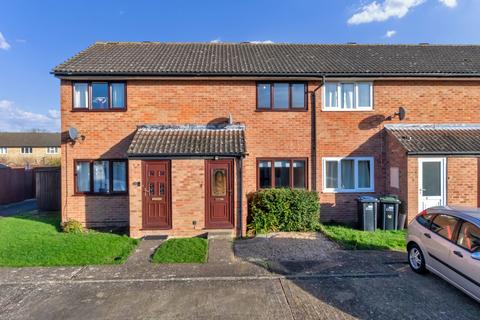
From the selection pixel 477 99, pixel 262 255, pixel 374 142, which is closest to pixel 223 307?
pixel 262 255

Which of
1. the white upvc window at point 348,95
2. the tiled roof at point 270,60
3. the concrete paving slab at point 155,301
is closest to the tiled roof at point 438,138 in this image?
the white upvc window at point 348,95

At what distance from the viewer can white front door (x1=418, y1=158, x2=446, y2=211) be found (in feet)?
28.7

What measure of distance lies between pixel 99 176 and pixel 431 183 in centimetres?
1067

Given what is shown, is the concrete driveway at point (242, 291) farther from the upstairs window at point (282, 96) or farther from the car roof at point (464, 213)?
the upstairs window at point (282, 96)

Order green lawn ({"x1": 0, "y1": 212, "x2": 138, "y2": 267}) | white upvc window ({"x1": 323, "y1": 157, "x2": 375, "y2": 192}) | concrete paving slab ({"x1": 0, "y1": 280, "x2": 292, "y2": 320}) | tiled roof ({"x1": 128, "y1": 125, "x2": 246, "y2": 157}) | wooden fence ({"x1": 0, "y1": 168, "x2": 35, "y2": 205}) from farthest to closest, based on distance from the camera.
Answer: wooden fence ({"x1": 0, "y1": 168, "x2": 35, "y2": 205}) → white upvc window ({"x1": 323, "y1": 157, "x2": 375, "y2": 192}) → tiled roof ({"x1": 128, "y1": 125, "x2": 246, "y2": 157}) → green lawn ({"x1": 0, "y1": 212, "x2": 138, "y2": 267}) → concrete paving slab ({"x1": 0, "y1": 280, "x2": 292, "y2": 320})

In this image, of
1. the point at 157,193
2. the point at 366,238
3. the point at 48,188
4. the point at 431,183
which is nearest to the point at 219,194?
the point at 157,193

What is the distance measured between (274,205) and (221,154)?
227 centimetres

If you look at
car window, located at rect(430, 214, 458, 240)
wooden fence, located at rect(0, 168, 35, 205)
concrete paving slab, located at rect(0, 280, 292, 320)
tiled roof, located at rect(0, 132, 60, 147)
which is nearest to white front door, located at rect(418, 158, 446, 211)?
car window, located at rect(430, 214, 458, 240)

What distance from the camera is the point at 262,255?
262 inches

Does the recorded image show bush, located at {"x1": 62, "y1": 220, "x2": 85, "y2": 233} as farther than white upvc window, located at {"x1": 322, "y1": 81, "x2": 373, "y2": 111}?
No

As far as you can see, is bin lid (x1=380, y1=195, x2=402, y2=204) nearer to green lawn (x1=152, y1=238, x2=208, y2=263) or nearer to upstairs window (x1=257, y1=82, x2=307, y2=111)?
upstairs window (x1=257, y1=82, x2=307, y2=111)

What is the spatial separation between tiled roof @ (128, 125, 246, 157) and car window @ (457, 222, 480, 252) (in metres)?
5.22

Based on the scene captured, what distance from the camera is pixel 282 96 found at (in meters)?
9.95

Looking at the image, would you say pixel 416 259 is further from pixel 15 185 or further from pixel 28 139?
pixel 28 139
